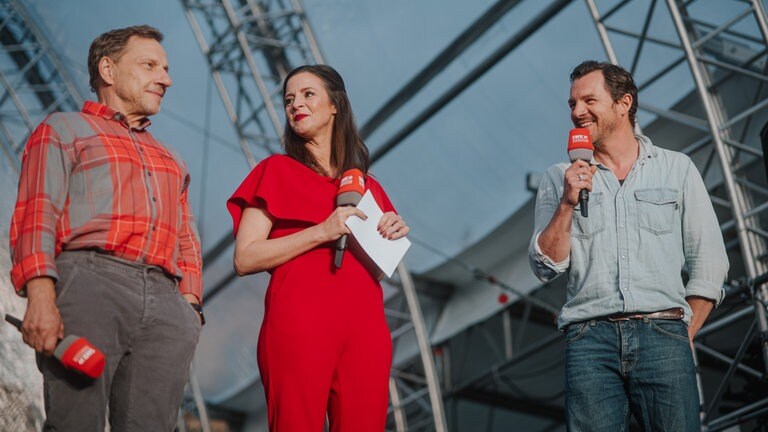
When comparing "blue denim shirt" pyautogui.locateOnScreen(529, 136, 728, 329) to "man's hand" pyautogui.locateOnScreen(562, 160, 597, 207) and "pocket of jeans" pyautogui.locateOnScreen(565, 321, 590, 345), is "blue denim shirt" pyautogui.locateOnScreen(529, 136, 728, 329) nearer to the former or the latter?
"pocket of jeans" pyautogui.locateOnScreen(565, 321, 590, 345)

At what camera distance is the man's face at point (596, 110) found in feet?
9.06

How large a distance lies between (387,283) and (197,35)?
8.33 ft

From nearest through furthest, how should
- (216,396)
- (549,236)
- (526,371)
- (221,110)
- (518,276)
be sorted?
(549,236)
(518,276)
(526,371)
(221,110)
(216,396)

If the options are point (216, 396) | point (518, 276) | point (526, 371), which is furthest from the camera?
point (216, 396)

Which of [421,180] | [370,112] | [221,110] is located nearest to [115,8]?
[221,110]

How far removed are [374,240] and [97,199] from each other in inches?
25.9

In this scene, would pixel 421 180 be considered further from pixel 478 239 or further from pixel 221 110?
pixel 221 110

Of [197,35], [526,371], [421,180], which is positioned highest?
[197,35]

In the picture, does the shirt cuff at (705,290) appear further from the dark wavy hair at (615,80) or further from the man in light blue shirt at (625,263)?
the dark wavy hair at (615,80)

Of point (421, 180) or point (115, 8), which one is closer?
point (421, 180)

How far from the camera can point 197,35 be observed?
8281 millimetres

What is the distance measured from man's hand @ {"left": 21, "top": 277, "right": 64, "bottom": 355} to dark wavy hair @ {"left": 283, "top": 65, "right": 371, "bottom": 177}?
79 cm

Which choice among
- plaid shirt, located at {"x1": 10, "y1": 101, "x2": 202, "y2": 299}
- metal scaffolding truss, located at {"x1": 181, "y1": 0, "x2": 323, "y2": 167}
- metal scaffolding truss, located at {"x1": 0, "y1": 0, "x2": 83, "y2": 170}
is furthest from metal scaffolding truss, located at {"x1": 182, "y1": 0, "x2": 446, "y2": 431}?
plaid shirt, located at {"x1": 10, "y1": 101, "x2": 202, "y2": 299}

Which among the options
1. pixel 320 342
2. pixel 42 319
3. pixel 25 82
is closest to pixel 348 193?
pixel 320 342
